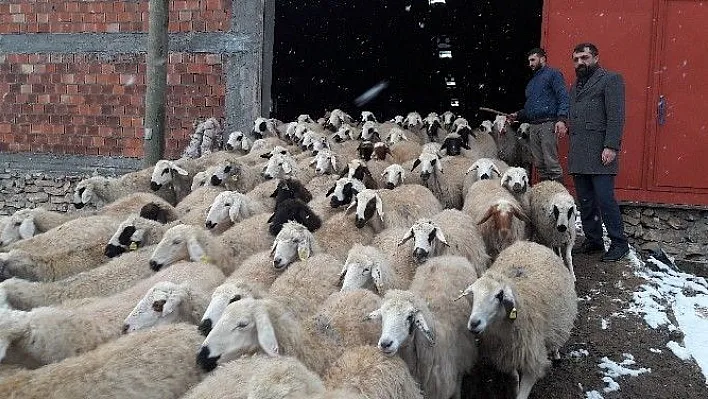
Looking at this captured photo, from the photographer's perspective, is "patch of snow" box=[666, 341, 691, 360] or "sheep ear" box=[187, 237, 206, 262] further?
"patch of snow" box=[666, 341, 691, 360]

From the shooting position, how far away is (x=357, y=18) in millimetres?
19719

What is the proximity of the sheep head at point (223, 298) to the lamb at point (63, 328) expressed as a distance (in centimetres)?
57

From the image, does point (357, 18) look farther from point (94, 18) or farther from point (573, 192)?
point (573, 192)

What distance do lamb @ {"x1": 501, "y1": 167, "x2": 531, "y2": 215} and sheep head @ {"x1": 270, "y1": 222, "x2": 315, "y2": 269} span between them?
9.51 feet

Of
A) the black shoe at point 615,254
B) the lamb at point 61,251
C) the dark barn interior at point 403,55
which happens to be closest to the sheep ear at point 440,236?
the lamb at point 61,251

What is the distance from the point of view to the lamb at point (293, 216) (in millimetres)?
6113

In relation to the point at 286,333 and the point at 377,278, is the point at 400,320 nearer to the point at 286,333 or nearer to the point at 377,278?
the point at 286,333

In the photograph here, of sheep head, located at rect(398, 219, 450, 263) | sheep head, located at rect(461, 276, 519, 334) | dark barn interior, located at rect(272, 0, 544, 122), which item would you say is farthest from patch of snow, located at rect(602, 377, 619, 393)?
dark barn interior, located at rect(272, 0, 544, 122)

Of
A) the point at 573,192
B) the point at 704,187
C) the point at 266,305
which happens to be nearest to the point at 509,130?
the point at 573,192

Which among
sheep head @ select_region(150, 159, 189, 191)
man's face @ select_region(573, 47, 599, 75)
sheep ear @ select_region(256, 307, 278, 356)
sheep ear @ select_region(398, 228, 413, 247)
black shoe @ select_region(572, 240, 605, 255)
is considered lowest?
black shoe @ select_region(572, 240, 605, 255)

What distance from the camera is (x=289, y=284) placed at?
16.2 ft

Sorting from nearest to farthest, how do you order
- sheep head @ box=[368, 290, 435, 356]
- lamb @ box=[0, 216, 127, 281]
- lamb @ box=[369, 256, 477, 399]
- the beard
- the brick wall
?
sheep head @ box=[368, 290, 435, 356], lamb @ box=[369, 256, 477, 399], lamb @ box=[0, 216, 127, 281], the beard, the brick wall

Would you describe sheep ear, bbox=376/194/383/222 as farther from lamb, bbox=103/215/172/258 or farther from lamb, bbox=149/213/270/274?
lamb, bbox=103/215/172/258

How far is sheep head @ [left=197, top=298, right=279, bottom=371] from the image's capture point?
361 cm
